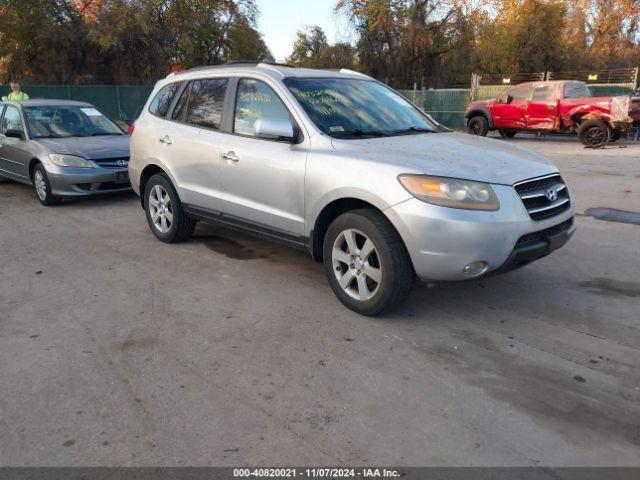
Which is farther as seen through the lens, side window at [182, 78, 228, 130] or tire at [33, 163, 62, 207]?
tire at [33, 163, 62, 207]

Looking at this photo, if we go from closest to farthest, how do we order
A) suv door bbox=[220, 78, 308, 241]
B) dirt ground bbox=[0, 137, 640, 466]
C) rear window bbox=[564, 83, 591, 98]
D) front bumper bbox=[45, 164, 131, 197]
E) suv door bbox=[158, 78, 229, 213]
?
dirt ground bbox=[0, 137, 640, 466]
suv door bbox=[220, 78, 308, 241]
suv door bbox=[158, 78, 229, 213]
front bumper bbox=[45, 164, 131, 197]
rear window bbox=[564, 83, 591, 98]

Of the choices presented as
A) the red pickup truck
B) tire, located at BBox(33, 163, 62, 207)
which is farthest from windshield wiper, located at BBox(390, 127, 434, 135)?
the red pickup truck

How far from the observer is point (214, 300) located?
14.3 ft

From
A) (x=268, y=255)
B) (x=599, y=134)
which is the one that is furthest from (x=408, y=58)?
(x=268, y=255)

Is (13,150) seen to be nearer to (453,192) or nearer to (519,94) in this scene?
(453,192)

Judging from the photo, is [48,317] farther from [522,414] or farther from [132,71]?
[132,71]

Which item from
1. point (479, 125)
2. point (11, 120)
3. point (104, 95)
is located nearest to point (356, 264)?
point (11, 120)

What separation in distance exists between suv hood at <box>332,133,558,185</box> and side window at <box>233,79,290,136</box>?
0.73 meters

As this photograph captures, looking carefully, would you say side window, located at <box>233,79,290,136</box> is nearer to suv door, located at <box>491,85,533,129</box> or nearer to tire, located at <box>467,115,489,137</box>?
suv door, located at <box>491,85,533,129</box>

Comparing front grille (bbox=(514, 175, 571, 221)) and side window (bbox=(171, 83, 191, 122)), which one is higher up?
side window (bbox=(171, 83, 191, 122))

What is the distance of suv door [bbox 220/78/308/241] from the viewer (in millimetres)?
4312

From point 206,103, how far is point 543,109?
45.8 feet

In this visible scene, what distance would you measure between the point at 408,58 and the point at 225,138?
3035 cm

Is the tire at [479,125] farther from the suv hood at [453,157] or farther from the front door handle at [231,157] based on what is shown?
the front door handle at [231,157]
